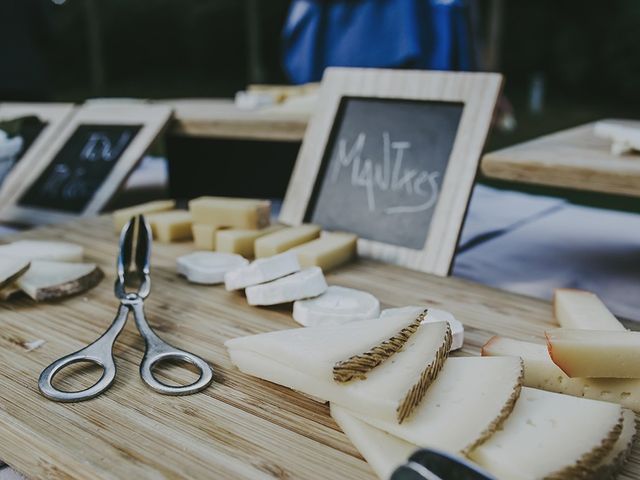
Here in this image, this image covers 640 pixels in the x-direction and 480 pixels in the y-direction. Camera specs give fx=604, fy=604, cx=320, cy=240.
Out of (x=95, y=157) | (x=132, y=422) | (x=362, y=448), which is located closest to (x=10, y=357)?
(x=132, y=422)

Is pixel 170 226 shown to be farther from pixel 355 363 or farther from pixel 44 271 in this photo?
pixel 355 363

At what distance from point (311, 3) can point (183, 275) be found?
1.34 m

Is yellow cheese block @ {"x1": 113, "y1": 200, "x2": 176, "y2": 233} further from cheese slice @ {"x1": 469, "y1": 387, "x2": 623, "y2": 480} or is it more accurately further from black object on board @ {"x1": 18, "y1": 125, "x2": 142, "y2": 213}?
cheese slice @ {"x1": 469, "y1": 387, "x2": 623, "y2": 480}

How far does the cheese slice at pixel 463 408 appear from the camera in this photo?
48 centimetres

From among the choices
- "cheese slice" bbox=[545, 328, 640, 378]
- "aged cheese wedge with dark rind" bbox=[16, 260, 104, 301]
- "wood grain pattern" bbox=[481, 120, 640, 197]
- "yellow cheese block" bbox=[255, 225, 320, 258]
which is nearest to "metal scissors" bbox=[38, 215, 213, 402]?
"aged cheese wedge with dark rind" bbox=[16, 260, 104, 301]

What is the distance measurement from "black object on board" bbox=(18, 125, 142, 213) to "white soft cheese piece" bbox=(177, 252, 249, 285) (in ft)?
1.64

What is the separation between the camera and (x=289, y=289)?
796 mm

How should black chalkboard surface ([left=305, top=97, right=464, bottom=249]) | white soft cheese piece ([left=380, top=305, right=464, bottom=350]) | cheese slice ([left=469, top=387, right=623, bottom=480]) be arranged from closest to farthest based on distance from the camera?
cheese slice ([left=469, top=387, right=623, bottom=480]), white soft cheese piece ([left=380, top=305, right=464, bottom=350]), black chalkboard surface ([left=305, top=97, right=464, bottom=249])

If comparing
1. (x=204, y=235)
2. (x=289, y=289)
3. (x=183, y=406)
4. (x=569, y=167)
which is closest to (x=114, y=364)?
(x=183, y=406)

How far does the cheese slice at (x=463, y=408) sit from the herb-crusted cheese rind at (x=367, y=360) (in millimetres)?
30

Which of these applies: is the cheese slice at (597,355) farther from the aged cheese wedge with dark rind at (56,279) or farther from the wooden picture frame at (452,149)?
the aged cheese wedge with dark rind at (56,279)

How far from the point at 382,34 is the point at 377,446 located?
162cm

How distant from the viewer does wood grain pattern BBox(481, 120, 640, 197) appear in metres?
0.89

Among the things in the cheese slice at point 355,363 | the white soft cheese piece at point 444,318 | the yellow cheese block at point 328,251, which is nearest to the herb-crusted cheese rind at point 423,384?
the cheese slice at point 355,363
